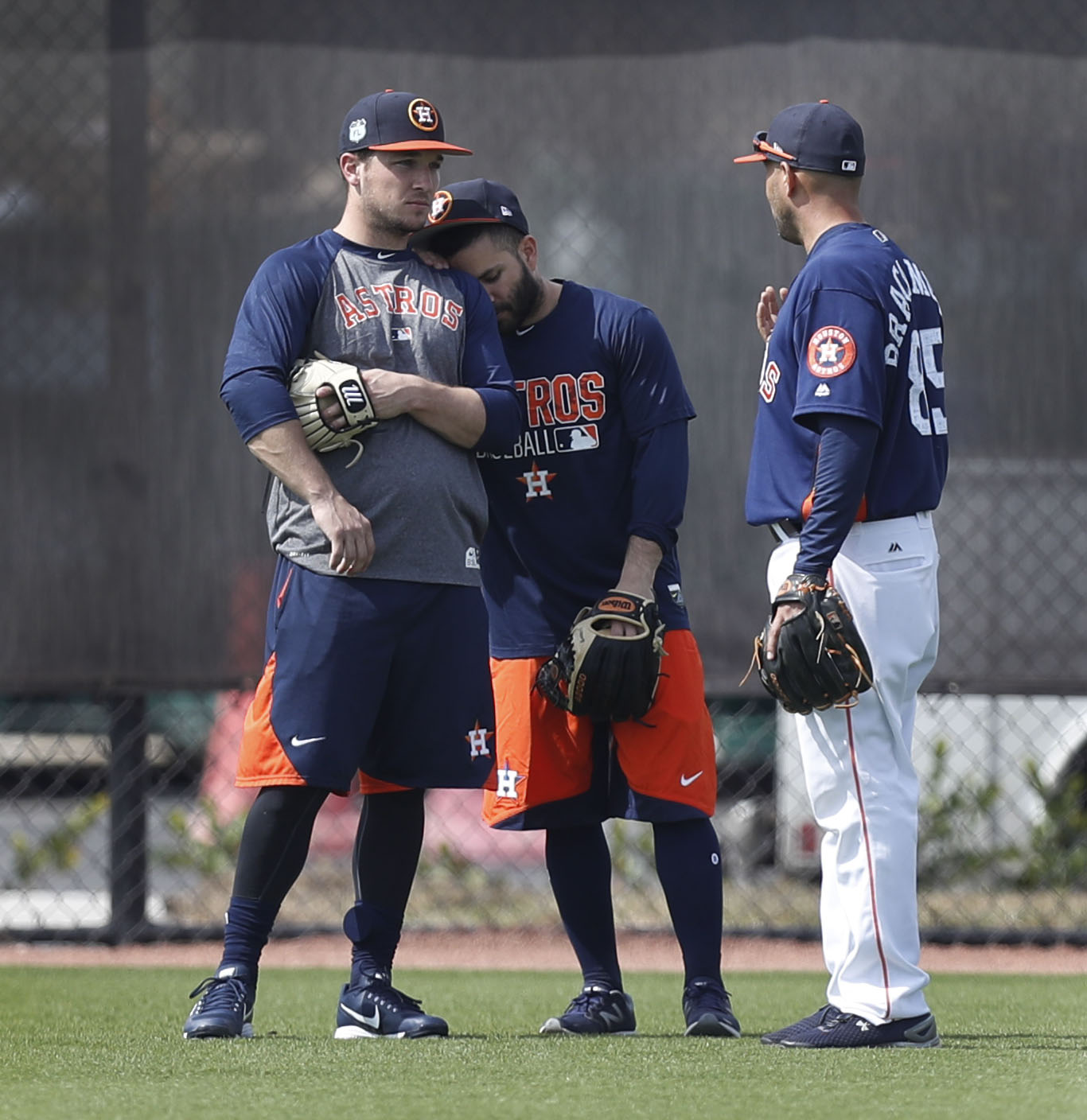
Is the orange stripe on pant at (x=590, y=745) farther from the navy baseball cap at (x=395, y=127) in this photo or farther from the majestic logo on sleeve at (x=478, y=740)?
the navy baseball cap at (x=395, y=127)

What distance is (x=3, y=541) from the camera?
5.87 metres

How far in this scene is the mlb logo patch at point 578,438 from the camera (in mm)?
4117

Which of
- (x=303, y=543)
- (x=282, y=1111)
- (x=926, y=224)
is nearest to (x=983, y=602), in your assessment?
(x=926, y=224)

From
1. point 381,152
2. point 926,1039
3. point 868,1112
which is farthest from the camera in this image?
point 381,152

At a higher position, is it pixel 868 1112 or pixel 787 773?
pixel 868 1112

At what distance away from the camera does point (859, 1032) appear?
3.44m

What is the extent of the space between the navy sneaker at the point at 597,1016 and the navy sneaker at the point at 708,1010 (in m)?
0.16

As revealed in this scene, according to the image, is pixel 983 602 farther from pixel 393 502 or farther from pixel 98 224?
pixel 98 224

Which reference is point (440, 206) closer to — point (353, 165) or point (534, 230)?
point (353, 165)

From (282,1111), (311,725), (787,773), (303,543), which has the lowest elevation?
(787,773)

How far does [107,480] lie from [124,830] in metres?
1.24

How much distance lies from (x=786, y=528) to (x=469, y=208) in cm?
109

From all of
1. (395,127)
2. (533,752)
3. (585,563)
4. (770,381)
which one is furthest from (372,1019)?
(395,127)

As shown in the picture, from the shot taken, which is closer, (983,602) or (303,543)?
(303,543)
